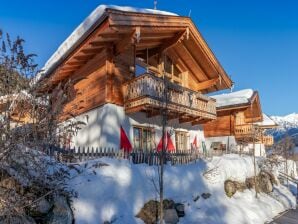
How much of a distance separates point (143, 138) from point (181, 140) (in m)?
4.30

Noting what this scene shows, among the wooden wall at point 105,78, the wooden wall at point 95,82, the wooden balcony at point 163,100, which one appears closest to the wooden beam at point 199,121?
the wooden balcony at point 163,100

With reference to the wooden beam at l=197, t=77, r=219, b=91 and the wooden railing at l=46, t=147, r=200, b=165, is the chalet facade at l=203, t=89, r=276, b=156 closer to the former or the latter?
the wooden beam at l=197, t=77, r=219, b=91

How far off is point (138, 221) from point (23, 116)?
5357 mm

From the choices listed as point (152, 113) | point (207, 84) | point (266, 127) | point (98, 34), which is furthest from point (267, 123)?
point (98, 34)

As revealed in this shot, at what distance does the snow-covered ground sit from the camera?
848cm

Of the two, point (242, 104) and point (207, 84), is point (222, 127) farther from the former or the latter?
point (207, 84)

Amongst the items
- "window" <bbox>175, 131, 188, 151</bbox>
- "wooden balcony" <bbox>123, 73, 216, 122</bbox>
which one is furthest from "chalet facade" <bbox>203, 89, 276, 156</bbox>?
"wooden balcony" <bbox>123, 73, 216, 122</bbox>

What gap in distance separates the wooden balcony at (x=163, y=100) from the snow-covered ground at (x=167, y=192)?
3047 millimetres

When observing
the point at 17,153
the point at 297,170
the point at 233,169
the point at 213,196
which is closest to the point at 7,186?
the point at 17,153

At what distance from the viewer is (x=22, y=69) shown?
4879 mm

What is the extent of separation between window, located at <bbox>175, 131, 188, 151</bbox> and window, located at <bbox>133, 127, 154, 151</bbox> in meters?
2.98

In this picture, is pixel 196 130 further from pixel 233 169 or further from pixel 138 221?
pixel 138 221

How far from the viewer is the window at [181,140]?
18.9 metres

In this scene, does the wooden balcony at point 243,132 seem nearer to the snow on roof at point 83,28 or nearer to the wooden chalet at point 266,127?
the wooden chalet at point 266,127
